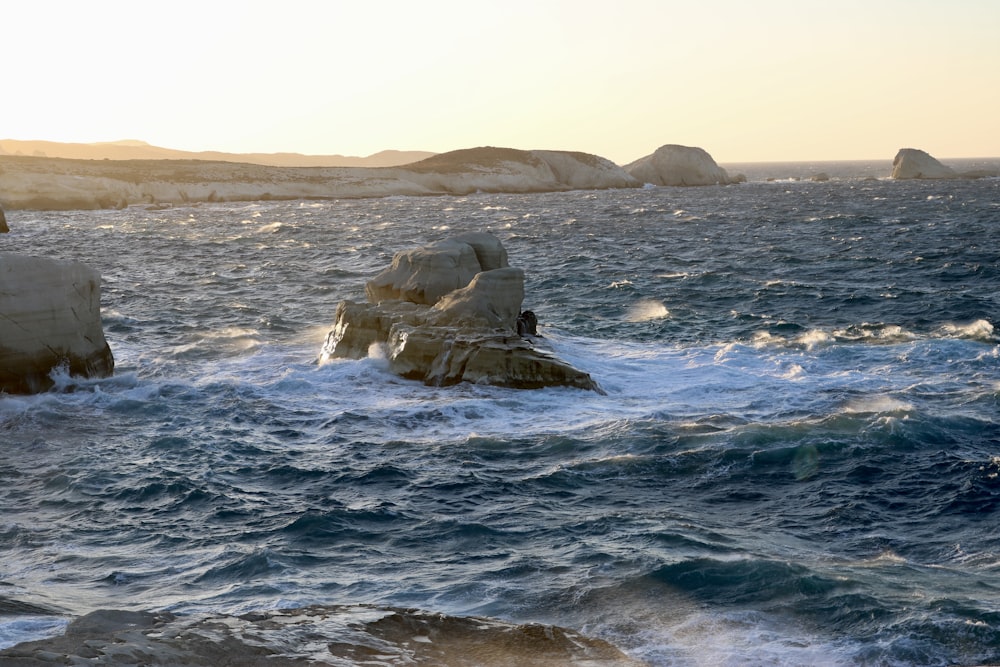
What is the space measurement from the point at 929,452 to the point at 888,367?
6401 millimetres

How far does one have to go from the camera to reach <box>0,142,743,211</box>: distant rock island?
94.8m

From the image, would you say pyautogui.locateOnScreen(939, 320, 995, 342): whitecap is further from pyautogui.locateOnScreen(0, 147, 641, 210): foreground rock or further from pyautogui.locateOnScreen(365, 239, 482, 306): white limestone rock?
pyautogui.locateOnScreen(0, 147, 641, 210): foreground rock

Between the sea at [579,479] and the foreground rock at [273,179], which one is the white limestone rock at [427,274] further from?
the foreground rock at [273,179]

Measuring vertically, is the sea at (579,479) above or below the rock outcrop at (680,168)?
below

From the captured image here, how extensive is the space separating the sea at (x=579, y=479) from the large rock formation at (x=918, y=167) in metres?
117

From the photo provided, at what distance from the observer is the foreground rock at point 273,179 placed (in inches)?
3703

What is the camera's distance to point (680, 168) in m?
146

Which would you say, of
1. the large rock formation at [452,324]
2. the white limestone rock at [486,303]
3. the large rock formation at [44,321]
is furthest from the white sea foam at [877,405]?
the large rock formation at [44,321]

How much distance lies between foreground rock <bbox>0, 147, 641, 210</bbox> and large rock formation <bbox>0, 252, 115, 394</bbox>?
248ft

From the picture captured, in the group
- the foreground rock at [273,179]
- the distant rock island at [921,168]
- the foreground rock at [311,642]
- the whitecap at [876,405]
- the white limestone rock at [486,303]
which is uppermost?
the distant rock island at [921,168]

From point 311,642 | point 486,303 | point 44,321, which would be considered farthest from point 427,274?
point 311,642

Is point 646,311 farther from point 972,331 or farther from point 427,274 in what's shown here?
point 972,331

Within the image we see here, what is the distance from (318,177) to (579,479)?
115397 mm

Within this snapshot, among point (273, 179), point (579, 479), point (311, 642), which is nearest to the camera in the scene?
→ point (311, 642)
